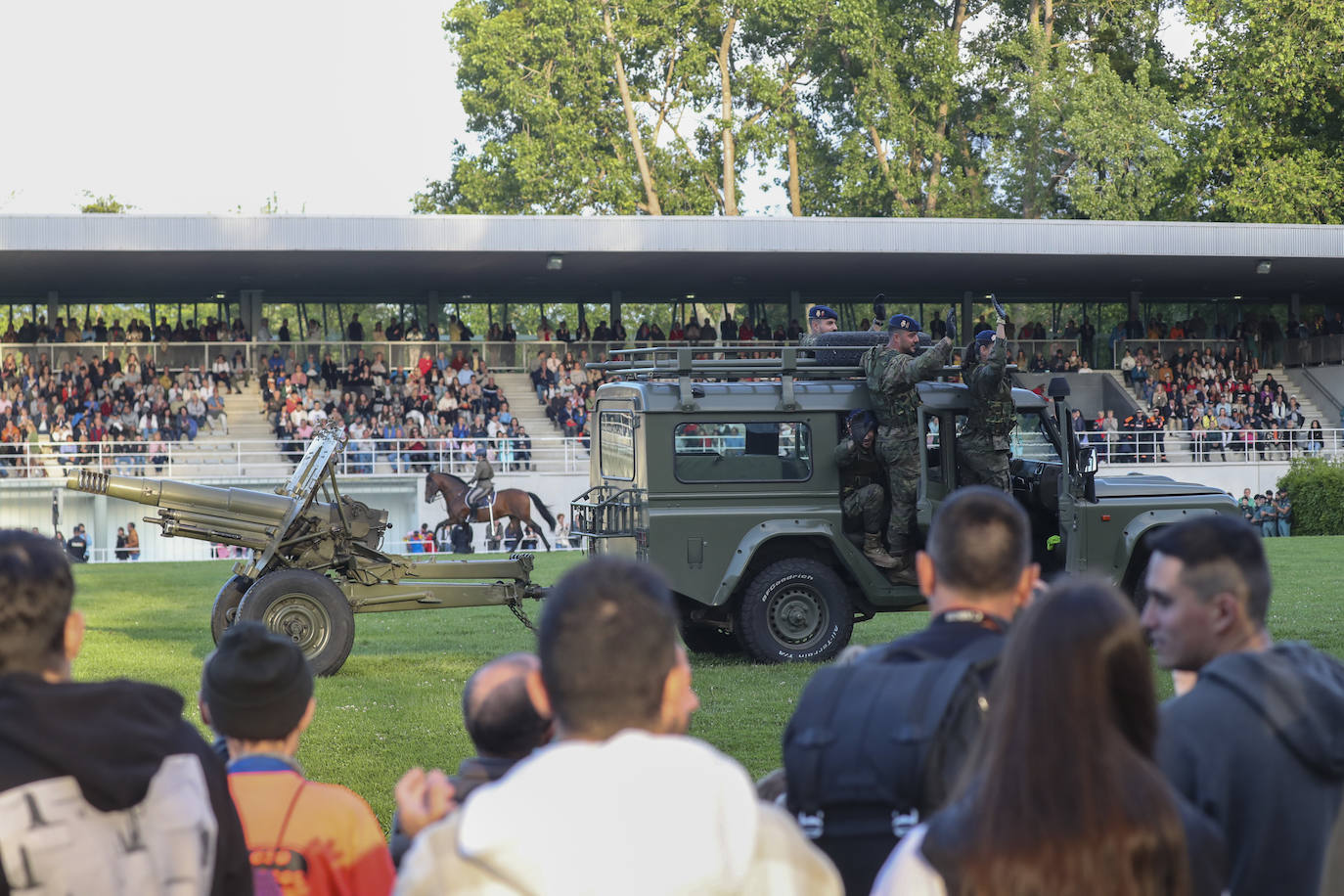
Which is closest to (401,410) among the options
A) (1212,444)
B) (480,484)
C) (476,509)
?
(480,484)

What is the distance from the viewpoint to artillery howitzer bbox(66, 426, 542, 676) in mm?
12219

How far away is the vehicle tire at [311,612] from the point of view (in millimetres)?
12117

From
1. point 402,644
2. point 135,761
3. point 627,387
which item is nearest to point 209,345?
point 402,644

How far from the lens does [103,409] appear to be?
34.6 metres

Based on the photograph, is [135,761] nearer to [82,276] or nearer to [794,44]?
[82,276]

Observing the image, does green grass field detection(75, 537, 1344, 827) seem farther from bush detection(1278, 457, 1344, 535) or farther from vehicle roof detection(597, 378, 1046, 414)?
bush detection(1278, 457, 1344, 535)

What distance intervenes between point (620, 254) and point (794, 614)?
2500 centimetres

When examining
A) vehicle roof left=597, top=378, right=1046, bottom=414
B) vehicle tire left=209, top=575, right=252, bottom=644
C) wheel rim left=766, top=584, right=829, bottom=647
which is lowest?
wheel rim left=766, top=584, right=829, bottom=647

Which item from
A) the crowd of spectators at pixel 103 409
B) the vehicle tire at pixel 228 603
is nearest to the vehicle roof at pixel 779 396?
the vehicle tire at pixel 228 603

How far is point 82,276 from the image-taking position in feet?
129

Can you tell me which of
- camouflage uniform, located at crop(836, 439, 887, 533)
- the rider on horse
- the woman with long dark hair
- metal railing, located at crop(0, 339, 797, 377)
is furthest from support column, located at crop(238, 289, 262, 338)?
the woman with long dark hair

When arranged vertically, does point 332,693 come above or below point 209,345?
below

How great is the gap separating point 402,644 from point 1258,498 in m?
24.8

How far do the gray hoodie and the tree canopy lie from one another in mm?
51378
